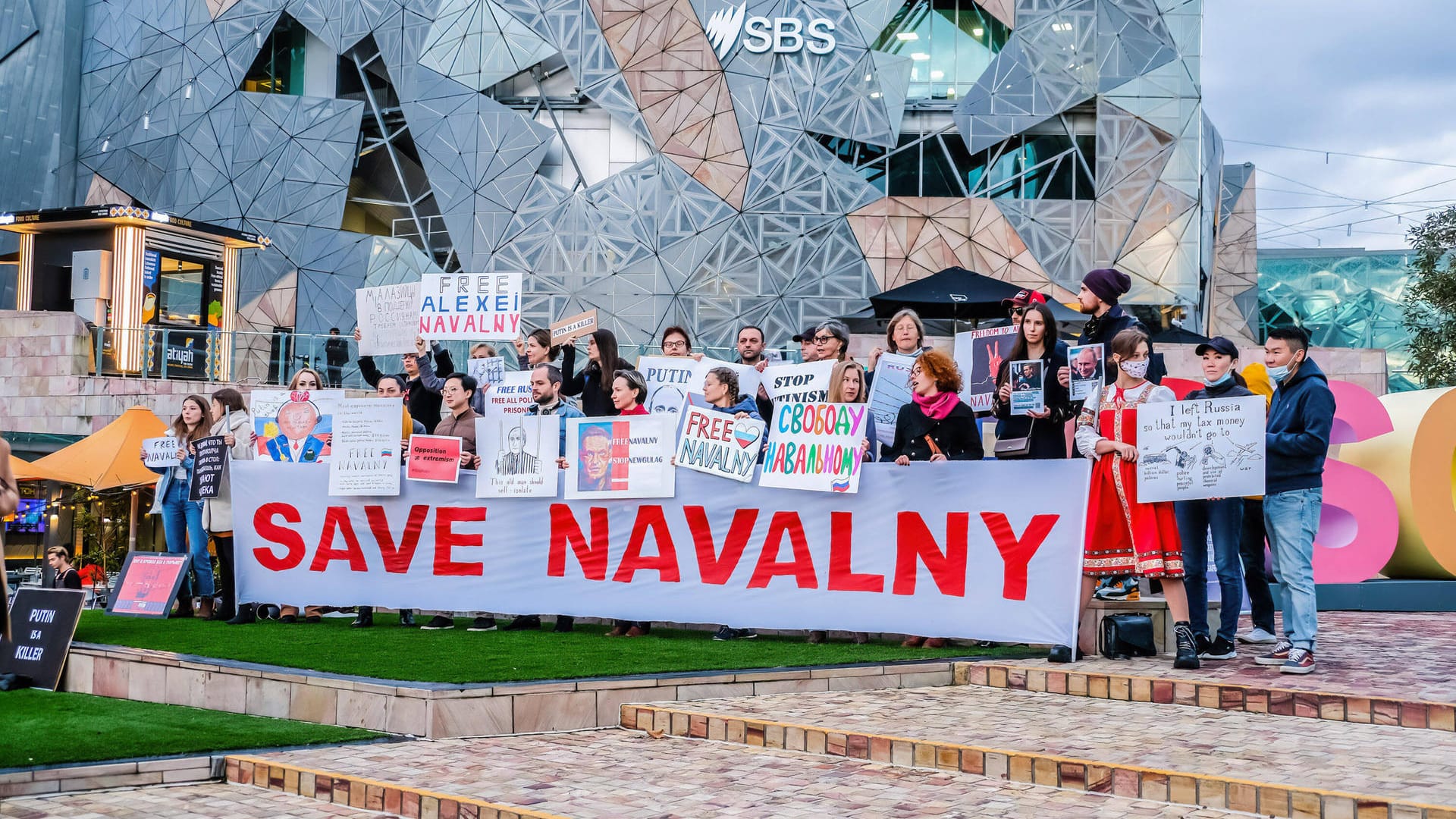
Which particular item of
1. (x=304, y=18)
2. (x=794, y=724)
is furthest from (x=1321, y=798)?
(x=304, y=18)

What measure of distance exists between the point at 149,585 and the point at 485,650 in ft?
12.6

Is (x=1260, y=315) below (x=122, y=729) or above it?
above

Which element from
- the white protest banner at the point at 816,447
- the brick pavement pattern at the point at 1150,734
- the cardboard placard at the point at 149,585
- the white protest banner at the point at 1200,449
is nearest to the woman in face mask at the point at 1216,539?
the white protest banner at the point at 1200,449

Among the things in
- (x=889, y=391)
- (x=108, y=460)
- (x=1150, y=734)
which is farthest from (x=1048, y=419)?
(x=108, y=460)

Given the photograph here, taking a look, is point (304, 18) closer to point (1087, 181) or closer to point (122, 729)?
point (1087, 181)

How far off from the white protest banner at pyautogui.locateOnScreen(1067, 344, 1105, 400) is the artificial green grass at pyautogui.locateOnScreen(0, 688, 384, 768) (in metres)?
4.40

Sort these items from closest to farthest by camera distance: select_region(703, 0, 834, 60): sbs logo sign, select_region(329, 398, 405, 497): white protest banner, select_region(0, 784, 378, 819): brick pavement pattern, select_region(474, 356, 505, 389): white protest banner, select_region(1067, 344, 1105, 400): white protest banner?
select_region(0, 784, 378, 819): brick pavement pattern < select_region(1067, 344, 1105, 400): white protest banner < select_region(329, 398, 405, 497): white protest banner < select_region(474, 356, 505, 389): white protest banner < select_region(703, 0, 834, 60): sbs logo sign

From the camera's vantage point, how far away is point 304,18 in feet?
99.4

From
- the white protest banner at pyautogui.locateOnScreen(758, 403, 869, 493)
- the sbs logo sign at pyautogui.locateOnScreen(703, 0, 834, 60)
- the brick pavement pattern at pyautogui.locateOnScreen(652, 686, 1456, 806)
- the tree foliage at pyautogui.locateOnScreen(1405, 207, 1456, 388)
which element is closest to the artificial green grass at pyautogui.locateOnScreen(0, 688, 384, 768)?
the brick pavement pattern at pyautogui.locateOnScreen(652, 686, 1456, 806)

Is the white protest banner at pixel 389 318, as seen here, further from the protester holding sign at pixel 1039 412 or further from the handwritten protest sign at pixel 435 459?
the protester holding sign at pixel 1039 412

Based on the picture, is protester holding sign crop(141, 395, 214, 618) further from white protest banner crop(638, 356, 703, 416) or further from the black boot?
the black boot

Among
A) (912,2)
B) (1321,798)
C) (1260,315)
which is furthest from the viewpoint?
(1260,315)

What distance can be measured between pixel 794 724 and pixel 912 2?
24169mm

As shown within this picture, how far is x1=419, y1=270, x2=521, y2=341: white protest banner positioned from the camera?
1127 centimetres
